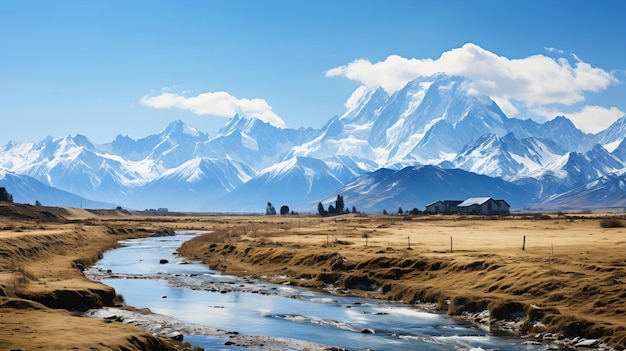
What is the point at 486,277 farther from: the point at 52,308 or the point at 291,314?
the point at 52,308

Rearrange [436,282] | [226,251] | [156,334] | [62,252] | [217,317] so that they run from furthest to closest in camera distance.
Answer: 1. [226,251]
2. [62,252]
3. [436,282]
4. [217,317]
5. [156,334]

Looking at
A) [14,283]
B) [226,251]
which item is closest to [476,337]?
[14,283]

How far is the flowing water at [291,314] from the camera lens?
45.7m

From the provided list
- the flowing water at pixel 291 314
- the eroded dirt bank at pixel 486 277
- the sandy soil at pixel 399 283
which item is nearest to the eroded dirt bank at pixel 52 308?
the sandy soil at pixel 399 283

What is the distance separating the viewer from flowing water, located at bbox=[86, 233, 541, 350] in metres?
45.7

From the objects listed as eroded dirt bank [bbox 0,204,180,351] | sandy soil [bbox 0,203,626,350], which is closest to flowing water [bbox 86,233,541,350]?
sandy soil [bbox 0,203,626,350]

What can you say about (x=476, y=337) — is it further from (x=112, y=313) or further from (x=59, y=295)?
(x=59, y=295)

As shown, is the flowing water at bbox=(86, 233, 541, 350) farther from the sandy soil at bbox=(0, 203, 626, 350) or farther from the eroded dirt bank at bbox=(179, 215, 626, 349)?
the sandy soil at bbox=(0, 203, 626, 350)

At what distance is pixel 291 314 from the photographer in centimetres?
5641

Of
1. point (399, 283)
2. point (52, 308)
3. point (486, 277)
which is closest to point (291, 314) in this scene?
point (399, 283)

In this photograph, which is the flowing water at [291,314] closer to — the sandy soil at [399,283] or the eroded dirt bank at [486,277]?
the eroded dirt bank at [486,277]

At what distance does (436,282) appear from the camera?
66.5 metres

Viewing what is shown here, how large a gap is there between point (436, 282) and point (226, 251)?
53442 millimetres

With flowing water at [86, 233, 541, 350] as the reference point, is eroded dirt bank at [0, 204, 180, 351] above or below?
above
